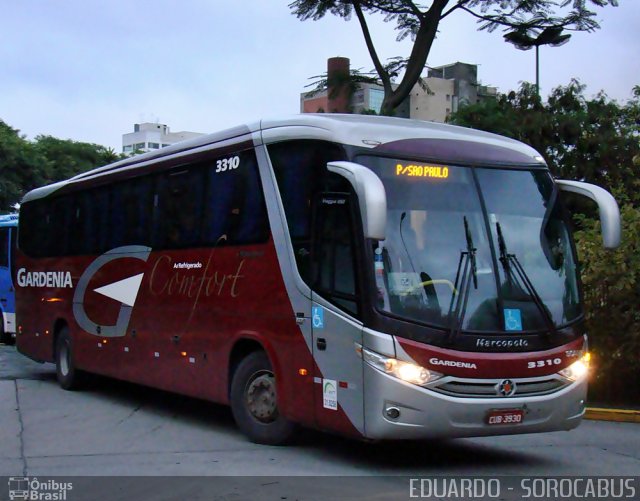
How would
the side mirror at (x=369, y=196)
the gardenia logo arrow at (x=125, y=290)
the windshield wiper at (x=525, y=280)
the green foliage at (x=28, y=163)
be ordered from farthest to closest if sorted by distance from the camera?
the green foliage at (x=28, y=163)
the gardenia logo arrow at (x=125, y=290)
the windshield wiper at (x=525, y=280)
the side mirror at (x=369, y=196)

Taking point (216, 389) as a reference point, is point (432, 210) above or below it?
above

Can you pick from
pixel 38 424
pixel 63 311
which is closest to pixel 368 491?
pixel 38 424

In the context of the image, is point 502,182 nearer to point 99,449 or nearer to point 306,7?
point 99,449

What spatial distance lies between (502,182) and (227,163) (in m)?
3.23

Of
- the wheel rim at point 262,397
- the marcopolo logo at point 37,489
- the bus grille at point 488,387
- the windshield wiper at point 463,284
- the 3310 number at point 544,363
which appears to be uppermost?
the windshield wiper at point 463,284

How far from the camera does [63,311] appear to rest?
14391 mm

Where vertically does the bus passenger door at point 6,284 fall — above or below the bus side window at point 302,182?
below

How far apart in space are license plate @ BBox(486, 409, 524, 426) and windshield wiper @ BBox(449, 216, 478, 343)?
779mm

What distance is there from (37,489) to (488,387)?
402 cm

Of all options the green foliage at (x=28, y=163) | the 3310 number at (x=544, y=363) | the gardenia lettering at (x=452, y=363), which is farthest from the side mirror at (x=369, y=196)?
the green foliage at (x=28, y=163)

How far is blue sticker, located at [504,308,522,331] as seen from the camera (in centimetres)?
793

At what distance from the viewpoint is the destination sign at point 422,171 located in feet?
26.6

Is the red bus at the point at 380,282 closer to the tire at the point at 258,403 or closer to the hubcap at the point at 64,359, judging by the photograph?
the tire at the point at 258,403

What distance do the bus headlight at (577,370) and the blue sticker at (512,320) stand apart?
687 millimetres
